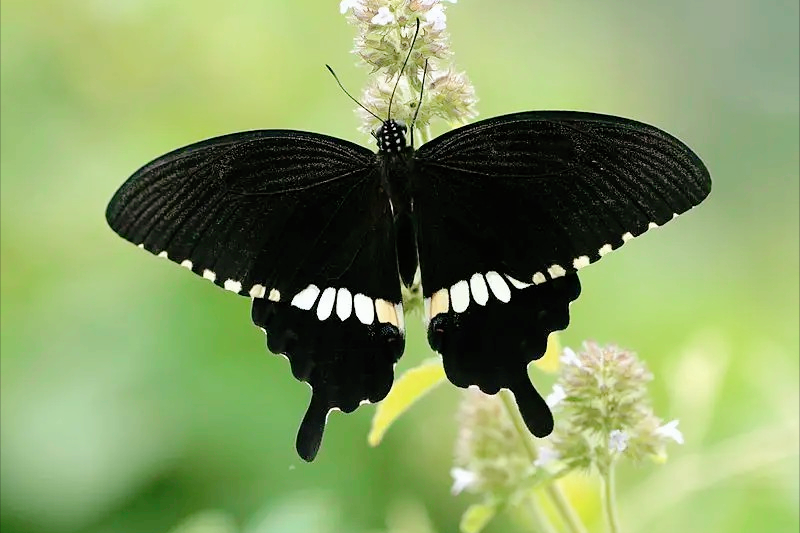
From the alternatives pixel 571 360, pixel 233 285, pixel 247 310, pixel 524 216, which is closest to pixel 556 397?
pixel 571 360

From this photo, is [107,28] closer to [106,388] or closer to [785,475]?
[106,388]

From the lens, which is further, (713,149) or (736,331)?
(713,149)

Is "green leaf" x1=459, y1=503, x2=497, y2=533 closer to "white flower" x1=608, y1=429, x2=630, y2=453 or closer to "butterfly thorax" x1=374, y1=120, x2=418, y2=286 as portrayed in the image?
"white flower" x1=608, y1=429, x2=630, y2=453

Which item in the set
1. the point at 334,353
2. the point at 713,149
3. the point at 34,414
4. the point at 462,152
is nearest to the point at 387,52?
the point at 462,152

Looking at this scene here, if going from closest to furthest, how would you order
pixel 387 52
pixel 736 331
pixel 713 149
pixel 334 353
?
pixel 387 52 < pixel 334 353 < pixel 736 331 < pixel 713 149

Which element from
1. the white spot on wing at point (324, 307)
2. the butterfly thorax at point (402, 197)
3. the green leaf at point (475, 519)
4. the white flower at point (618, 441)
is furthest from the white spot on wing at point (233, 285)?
the white flower at point (618, 441)

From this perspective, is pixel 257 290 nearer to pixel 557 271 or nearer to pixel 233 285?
pixel 233 285
